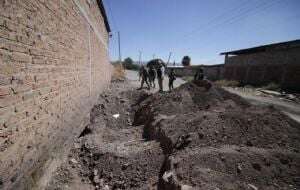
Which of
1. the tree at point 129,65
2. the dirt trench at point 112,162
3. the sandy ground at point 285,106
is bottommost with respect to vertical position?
the dirt trench at point 112,162

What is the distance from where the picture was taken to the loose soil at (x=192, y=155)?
10.4ft

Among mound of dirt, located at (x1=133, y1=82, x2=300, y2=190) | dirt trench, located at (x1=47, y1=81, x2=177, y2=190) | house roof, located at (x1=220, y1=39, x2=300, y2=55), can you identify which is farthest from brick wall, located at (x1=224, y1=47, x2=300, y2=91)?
dirt trench, located at (x1=47, y1=81, x2=177, y2=190)

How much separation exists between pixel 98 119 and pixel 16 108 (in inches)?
181

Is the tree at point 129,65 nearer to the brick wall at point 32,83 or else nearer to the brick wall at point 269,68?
the brick wall at point 269,68

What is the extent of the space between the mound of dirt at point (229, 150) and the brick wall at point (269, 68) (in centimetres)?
1194

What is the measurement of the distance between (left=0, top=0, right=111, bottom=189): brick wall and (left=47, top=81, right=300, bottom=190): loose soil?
857mm

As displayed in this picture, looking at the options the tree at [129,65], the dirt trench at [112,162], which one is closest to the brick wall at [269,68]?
the dirt trench at [112,162]

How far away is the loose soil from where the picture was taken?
10.4 feet

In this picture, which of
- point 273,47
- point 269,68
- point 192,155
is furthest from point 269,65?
point 192,155

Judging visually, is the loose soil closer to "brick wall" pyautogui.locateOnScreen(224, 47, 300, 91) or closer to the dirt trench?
the dirt trench

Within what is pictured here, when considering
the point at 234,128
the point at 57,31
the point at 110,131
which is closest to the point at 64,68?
the point at 57,31

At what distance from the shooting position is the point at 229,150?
3.73m

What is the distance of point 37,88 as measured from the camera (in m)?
2.69

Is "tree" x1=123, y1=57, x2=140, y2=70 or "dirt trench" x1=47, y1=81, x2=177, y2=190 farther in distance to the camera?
"tree" x1=123, y1=57, x2=140, y2=70
